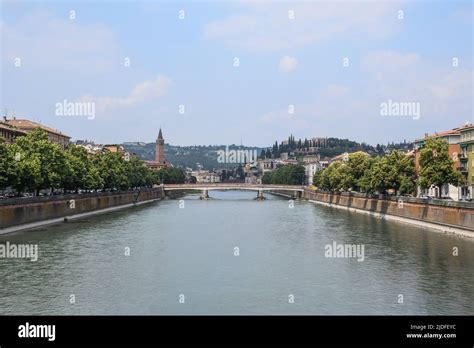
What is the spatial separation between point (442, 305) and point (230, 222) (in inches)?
2060

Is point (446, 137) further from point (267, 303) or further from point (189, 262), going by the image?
point (267, 303)

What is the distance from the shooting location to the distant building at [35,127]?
123m

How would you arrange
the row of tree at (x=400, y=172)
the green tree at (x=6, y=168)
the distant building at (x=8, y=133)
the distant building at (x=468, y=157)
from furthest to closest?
the distant building at (x=8, y=133), the distant building at (x=468, y=157), the row of tree at (x=400, y=172), the green tree at (x=6, y=168)

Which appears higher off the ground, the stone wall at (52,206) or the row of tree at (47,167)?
the row of tree at (47,167)

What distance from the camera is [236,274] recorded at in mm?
36375

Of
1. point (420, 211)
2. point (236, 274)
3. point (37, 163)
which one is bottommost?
point (236, 274)

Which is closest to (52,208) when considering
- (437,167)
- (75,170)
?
(75,170)

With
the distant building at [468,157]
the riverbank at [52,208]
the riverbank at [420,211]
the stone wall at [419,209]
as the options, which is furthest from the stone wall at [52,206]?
the distant building at [468,157]

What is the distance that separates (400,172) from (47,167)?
47.5m

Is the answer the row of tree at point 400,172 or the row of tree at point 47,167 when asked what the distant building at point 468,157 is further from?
the row of tree at point 47,167

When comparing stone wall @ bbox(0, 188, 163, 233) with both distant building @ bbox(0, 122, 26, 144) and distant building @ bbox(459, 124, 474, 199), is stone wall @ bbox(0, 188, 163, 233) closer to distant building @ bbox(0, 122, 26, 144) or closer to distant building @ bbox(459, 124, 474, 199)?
distant building @ bbox(0, 122, 26, 144)

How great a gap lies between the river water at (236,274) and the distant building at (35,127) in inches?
2686

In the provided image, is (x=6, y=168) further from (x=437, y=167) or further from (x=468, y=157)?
(x=468, y=157)

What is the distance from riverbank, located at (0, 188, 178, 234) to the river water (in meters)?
2.43
